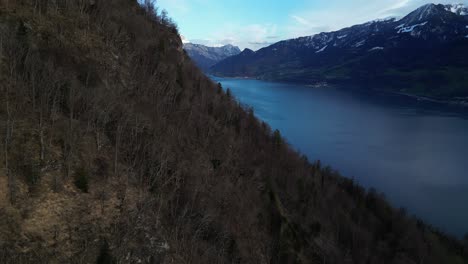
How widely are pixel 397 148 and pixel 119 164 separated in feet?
237

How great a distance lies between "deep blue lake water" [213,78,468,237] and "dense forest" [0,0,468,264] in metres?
16.6

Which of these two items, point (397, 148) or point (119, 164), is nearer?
point (119, 164)

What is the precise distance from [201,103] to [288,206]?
15067 mm

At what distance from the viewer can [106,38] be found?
2289cm

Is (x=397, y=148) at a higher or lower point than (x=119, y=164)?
lower

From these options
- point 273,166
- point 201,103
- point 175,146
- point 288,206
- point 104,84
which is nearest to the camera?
point 104,84

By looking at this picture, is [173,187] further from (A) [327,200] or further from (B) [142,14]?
(A) [327,200]

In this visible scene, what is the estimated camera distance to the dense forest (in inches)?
429

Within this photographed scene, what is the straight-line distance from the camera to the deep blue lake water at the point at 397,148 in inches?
1934

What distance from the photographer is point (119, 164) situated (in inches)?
577

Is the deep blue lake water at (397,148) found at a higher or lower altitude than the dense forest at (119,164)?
lower

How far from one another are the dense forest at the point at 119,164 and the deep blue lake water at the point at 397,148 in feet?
54.5

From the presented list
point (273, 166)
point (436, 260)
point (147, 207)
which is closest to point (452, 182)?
point (436, 260)

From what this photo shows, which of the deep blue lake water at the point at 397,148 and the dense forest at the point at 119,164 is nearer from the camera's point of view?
the dense forest at the point at 119,164
